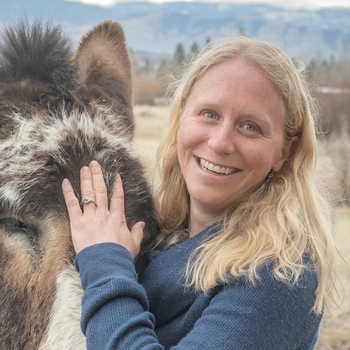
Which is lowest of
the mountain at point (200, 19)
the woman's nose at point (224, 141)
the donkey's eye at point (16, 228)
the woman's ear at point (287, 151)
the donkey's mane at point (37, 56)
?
the mountain at point (200, 19)

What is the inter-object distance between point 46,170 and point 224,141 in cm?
72

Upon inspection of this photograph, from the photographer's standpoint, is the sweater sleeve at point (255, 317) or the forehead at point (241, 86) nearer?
the sweater sleeve at point (255, 317)

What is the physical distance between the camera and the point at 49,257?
6.71 feet

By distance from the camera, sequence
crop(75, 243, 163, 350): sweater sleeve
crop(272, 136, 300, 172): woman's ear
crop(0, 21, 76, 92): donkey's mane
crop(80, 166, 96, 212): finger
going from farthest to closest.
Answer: crop(0, 21, 76, 92): donkey's mane → crop(272, 136, 300, 172): woman's ear → crop(80, 166, 96, 212): finger → crop(75, 243, 163, 350): sweater sleeve

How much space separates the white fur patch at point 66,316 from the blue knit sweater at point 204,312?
65 millimetres

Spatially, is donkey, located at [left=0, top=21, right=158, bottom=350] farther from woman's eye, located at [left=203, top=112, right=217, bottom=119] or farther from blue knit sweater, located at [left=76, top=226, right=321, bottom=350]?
woman's eye, located at [left=203, top=112, right=217, bottom=119]

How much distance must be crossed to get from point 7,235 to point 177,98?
101 cm

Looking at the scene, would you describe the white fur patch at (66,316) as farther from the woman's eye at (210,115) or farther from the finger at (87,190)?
the woman's eye at (210,115)

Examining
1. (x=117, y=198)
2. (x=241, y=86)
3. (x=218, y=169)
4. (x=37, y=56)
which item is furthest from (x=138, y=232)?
(x=37, y=56)

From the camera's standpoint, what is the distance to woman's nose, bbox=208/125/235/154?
6.91ft

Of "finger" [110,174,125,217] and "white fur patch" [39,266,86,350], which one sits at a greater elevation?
→ "finger" [110,174,125,217]

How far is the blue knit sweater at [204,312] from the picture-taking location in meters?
1.75

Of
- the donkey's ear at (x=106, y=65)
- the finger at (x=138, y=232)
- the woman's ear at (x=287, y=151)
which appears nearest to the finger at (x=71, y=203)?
the finger at (x=138, y=232)

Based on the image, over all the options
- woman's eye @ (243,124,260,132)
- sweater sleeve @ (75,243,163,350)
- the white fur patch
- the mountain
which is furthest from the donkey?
the mountain
